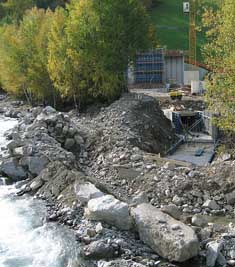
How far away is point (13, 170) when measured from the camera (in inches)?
1070

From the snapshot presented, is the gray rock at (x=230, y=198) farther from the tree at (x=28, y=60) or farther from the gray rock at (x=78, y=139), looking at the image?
the tree at (x=28, y=60)

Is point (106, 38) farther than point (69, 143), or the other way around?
point (106, 38)

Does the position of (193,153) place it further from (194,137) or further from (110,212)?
(110,212)

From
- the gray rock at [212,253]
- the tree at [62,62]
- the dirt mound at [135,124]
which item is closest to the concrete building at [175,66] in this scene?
the tree at [62,62]

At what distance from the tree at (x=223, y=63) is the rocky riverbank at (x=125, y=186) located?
9.95 feet

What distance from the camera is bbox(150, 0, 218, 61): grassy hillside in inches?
3423

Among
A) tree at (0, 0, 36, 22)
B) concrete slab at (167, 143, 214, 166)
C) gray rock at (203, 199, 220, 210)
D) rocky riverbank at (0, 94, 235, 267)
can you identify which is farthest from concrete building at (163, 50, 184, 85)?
gray rock at (203, 199, 220, 210)

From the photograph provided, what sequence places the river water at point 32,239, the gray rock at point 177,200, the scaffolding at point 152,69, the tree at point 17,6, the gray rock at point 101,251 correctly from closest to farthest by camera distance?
1. the gray rock at point 101,251
2. the river water at point 32,239
3. the gray rock at point 177,200
4. the scaffolding at point 152,69
5. the tree at point 17,6

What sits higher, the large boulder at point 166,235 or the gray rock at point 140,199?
the large boulder at point 166,235

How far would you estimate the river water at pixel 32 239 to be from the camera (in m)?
17.4

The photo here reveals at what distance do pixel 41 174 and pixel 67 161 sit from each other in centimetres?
257

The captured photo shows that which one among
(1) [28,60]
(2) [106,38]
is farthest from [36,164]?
(1) [28,60]

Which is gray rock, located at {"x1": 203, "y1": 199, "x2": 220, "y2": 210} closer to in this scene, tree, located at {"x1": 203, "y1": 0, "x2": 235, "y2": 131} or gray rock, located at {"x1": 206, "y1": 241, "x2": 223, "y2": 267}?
tree, located at {"x1": 203, "y1": 0, "x2": 235, "y2": 131}

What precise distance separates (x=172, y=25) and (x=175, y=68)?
31596 millimetres
